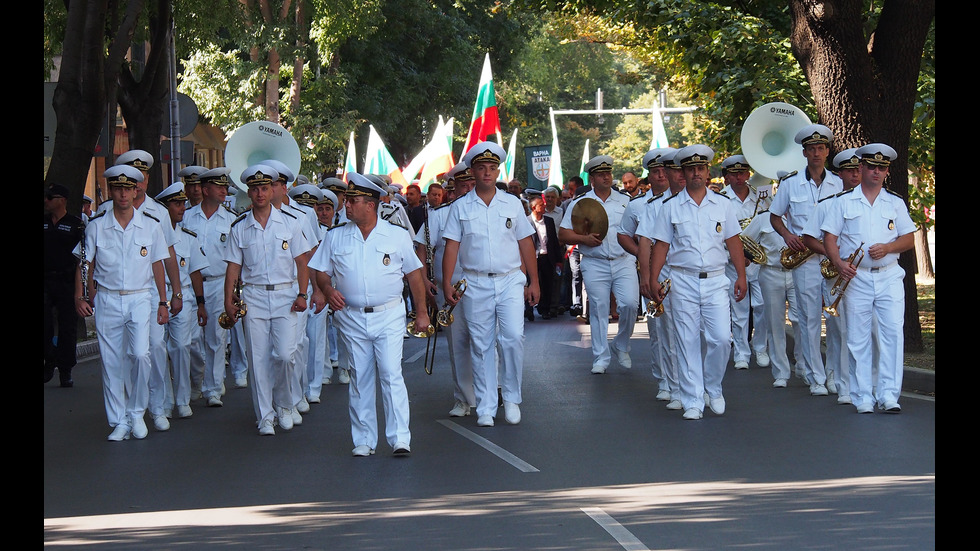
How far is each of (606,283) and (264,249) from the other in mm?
4983

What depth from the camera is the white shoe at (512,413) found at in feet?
37.7

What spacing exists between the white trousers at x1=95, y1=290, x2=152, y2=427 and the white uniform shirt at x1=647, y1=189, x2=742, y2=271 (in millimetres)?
4279

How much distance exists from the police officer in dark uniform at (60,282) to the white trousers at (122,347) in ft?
13.0

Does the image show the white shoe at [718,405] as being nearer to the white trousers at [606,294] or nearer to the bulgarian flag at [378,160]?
the white trousers at [606,294]

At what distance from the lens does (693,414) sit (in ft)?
37.9

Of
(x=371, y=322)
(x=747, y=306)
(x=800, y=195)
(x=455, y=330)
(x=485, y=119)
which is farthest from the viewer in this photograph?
(x=485, y=119)

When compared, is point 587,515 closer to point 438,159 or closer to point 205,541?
point 205,541

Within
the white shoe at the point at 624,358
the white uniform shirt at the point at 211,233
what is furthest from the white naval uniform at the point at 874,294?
the white uniform shirt at the point at 211,233

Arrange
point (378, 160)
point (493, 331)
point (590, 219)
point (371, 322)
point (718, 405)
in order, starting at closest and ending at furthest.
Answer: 1. point (371, 322)
2. point (493, 331)
3. point (718, 405)
4. point (590, 219)
5. point (378, 160)

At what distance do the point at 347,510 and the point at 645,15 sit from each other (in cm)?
1421

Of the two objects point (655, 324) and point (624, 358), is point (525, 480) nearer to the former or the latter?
point (655, 324)

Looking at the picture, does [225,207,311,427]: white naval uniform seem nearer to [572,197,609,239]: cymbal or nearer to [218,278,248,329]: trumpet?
[218,278,248,329]: trumpet

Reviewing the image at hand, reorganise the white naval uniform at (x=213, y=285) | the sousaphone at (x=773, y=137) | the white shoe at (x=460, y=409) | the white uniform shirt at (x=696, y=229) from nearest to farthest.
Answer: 1. the white uniform shirt at (x=696, y=229)
2. the white shoe at (x=460, y=409)
3. the white naval uniform at (x=213, y=285)
4. the sousaphone at (x=773, y=137)

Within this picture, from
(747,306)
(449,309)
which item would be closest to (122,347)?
(449,309)
